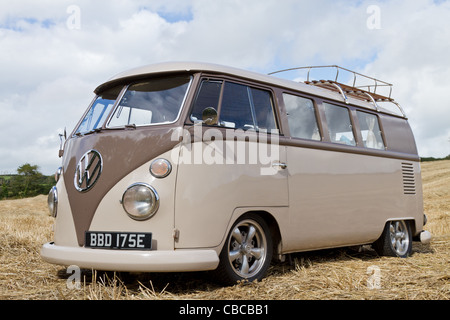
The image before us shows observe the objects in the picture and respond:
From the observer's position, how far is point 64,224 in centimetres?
516

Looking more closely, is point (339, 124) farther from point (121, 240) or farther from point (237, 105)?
point (121, 240)

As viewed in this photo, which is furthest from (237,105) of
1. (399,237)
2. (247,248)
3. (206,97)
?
(399,237)

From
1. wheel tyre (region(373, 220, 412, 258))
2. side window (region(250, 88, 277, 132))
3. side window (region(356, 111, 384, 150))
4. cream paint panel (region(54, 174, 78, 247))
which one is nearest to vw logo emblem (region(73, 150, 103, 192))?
cream paint panel (region(54, 174, 78, 247))

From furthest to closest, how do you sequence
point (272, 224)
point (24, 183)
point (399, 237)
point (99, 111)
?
point (24, 183) → point (399, 237) → point (99, 111) → point (272, 224)

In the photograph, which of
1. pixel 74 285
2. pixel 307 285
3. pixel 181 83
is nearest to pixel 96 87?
pixel 181 83

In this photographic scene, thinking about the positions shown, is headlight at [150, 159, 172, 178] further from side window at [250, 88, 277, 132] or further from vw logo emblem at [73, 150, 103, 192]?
side window at [250, 88, 277, 132]

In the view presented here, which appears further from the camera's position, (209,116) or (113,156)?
(113,156)

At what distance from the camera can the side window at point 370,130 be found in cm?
757

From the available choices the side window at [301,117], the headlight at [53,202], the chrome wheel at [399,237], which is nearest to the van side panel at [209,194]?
the side window at [301,117]

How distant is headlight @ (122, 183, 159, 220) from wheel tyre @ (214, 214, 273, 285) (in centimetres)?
83

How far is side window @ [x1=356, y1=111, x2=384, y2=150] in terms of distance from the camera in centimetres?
757

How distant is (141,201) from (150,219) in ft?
0.60
